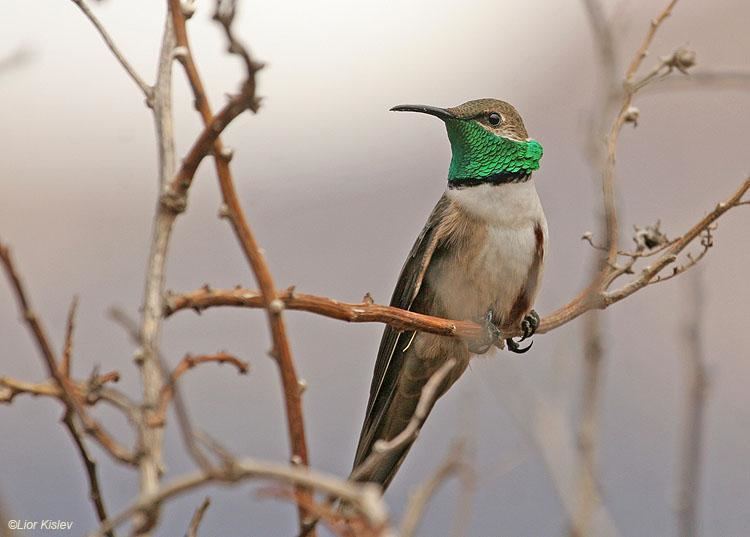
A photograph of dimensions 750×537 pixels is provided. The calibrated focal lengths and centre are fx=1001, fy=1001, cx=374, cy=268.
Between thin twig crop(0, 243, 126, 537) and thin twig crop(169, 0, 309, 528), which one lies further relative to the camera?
thin twig crop(169, 0, 309, 528)

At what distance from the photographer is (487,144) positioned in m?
4.62

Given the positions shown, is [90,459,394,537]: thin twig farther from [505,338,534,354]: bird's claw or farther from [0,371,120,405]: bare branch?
[505,338,534,354]: bird's claw

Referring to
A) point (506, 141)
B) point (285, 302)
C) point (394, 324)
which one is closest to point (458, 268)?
point (506, 141)

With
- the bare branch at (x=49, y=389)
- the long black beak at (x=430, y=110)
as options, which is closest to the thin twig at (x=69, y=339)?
the bare branch at (x=49, y=389)

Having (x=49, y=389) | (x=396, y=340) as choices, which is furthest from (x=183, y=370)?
(x=396, y=340)

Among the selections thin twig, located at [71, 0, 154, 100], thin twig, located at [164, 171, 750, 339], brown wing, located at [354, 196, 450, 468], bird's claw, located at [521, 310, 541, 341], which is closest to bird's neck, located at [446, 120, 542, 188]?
brown wing, located at [354, 196, 450, 468]

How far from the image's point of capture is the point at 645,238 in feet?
9.03

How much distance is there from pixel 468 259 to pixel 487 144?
0.57 m

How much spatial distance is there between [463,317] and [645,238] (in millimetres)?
1736

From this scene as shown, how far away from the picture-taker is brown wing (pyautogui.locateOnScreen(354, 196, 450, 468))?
4.37 m

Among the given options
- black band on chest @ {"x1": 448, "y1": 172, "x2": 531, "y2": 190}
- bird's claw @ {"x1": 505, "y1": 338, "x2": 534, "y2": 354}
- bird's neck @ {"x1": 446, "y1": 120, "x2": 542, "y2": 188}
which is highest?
bird's neck @ {"x1": 446, "y1": 120, "x2": 542, "y2": 188}

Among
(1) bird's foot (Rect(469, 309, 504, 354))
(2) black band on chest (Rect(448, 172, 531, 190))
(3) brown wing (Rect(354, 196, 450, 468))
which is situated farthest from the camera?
(2) black band on chest (Rect(448, 172, 531, 190))

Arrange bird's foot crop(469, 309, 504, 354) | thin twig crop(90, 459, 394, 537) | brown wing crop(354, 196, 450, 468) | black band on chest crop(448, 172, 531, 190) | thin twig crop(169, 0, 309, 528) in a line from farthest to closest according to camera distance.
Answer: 1. black band on chest crop(448, 172, 531, 190)
2. brown wing crop(354, 196, 450, 468)
3. bird's foot crop(469, 309, 504, 354)
4. thin twig crop(169, 0, 309, 528)
5. thin twig crop(90, 459, 394, 537)

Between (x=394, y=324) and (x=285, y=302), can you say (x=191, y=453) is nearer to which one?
(x=285, y=302)
